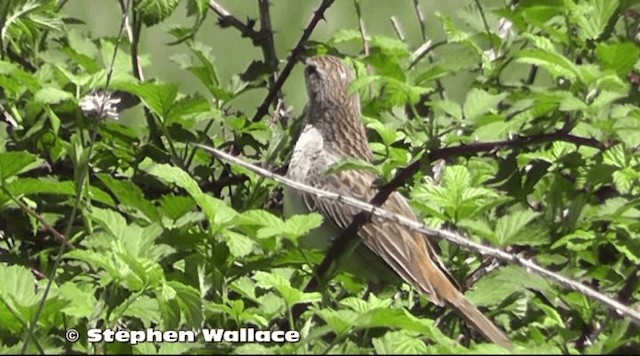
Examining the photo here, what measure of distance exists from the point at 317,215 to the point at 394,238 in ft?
4.54

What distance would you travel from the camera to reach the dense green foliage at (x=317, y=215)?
3.29 m

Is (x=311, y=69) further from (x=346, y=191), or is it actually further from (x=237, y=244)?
(x=237, y=244)

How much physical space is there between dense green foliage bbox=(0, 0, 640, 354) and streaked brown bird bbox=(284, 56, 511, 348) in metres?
0.09

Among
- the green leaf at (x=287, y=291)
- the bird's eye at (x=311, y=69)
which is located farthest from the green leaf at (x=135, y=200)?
the bird's eye at (x=311, y=69)

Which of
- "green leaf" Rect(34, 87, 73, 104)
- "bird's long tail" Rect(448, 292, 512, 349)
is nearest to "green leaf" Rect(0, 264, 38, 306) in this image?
"green leaf" Rect(34, 87, 73, 104)

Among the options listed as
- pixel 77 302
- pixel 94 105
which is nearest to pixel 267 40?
pixel 94 105

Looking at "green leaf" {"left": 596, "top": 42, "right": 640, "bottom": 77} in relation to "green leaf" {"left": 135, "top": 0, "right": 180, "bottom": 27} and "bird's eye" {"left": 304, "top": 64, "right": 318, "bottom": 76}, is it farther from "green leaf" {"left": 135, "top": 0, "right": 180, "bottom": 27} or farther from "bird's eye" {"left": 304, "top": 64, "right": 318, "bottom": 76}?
"bird's eye" {"left": 304, "top": 64, "right": 318, "bottom": 76}

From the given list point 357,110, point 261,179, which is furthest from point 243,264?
point 357,110

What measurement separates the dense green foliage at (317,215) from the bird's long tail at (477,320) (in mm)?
49

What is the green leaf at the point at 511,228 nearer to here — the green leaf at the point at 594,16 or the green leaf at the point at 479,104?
the green leaf at the point at 479,104

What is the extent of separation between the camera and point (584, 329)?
3600 millimetres

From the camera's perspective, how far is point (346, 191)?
4938 mm

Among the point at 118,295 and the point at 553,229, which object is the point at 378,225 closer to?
the point at 553,229

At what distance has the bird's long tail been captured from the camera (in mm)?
3695
